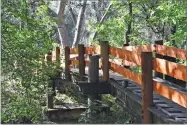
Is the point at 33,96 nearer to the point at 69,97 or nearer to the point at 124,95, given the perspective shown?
the point at 124,95

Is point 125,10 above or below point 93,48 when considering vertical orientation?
above

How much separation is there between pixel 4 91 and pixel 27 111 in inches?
23.2

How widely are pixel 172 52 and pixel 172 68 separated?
82.3 inches

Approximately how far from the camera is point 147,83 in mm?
5793

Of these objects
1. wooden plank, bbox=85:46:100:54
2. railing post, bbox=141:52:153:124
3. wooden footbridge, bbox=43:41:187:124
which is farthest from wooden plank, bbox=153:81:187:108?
wooden plank, bbox=85:46:100:54

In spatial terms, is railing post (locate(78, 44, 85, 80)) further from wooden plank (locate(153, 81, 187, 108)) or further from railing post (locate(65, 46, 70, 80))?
wooden plank (locate(153, 81, 187, 108))

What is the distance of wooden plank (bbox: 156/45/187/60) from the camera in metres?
6.96

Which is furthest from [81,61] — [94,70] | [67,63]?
[94,70]

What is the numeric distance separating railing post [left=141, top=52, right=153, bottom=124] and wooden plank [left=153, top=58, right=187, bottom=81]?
4.8 inches

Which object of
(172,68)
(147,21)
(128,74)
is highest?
(147,21)

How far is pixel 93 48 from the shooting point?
9320 millimetres

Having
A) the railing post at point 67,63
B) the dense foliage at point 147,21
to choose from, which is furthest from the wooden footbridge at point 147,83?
the dense foliage at point 147,21

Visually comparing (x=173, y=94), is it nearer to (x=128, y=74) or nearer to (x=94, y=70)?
(x=128, y=74)

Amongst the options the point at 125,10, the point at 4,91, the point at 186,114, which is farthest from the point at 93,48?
the point at 125,10
